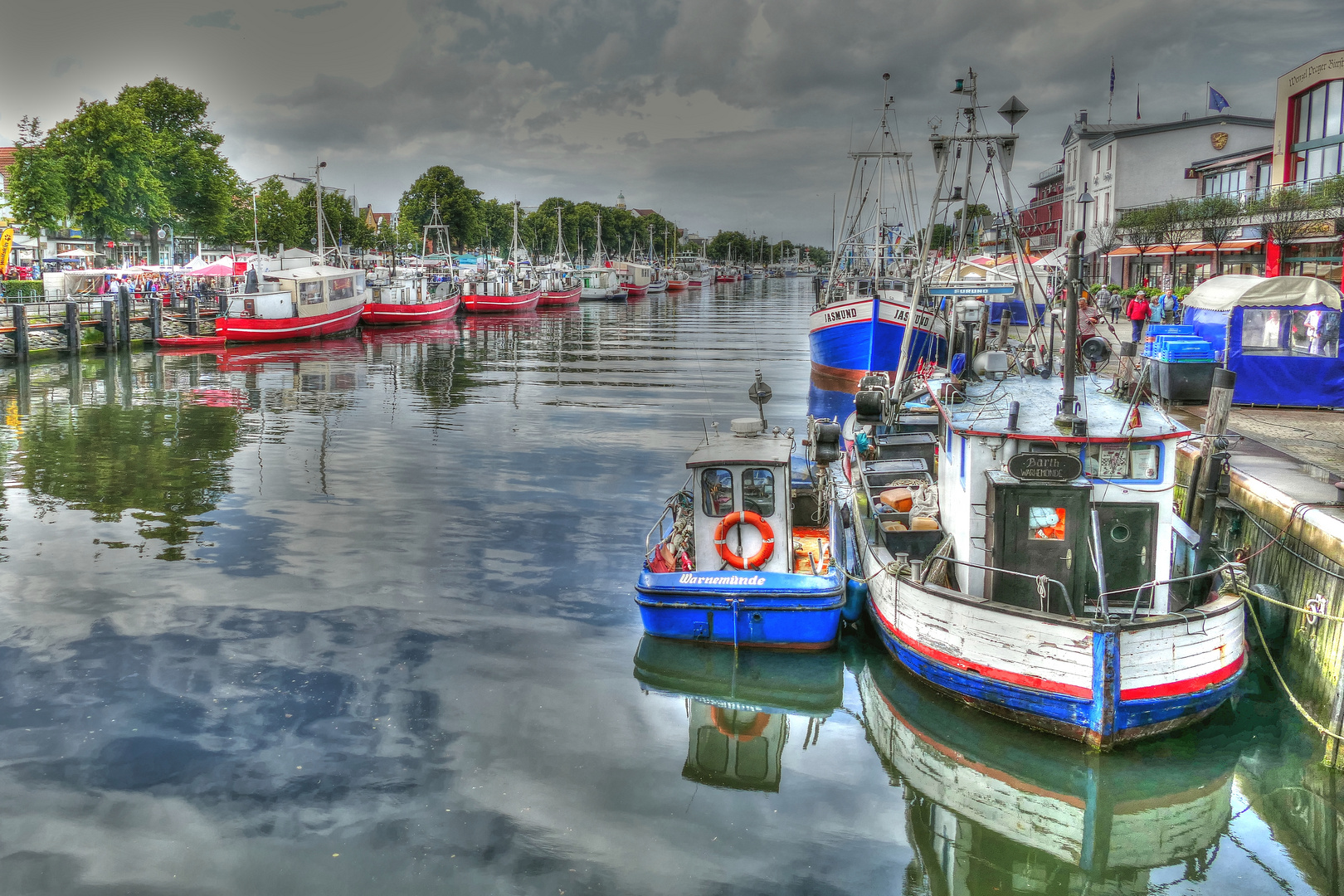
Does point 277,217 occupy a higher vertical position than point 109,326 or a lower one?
higher

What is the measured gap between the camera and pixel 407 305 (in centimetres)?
6400

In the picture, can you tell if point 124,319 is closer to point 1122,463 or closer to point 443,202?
point 1122,463

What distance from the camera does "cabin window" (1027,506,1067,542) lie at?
36.7 ft

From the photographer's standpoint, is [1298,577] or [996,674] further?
[1298,577]

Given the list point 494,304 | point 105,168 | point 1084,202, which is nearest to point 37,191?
point 105,168

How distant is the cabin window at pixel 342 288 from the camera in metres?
55.5

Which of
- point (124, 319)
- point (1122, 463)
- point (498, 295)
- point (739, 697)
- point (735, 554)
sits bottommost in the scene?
point (739, 697)

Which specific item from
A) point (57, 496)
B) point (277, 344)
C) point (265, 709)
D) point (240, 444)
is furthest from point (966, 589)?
point (277, 344)

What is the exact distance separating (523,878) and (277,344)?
158 feet

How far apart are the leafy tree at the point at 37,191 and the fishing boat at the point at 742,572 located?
178 feet

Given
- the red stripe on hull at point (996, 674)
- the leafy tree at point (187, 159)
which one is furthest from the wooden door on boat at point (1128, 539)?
the leafy tree at point (187, 159)

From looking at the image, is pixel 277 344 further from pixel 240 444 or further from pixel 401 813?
pixel 401 813

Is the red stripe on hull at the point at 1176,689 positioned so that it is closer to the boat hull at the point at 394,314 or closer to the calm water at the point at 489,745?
the calm water at the point at 489,745

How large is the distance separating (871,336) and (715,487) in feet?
79.2
